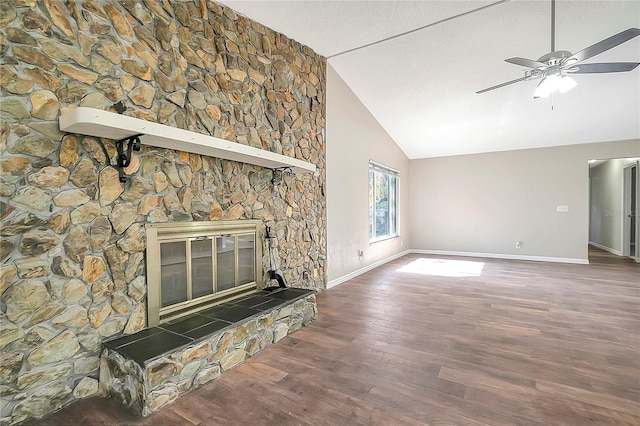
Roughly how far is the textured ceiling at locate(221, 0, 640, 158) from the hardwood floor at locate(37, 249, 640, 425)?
10.2 feet

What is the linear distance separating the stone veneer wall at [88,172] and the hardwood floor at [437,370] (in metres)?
0.43

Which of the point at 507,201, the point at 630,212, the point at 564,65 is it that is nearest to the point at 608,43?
the point at 564,65

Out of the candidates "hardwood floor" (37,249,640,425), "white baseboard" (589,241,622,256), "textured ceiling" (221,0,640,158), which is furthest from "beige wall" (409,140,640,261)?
A: "hardwood floor" (37,249,640,425)

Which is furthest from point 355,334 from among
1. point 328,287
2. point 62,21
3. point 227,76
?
point 62,21

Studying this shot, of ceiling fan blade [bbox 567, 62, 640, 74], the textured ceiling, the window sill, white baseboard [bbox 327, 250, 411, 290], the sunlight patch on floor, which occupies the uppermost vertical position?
the textured ceiling

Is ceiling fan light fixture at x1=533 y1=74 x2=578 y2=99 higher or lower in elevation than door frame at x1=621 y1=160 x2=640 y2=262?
higher

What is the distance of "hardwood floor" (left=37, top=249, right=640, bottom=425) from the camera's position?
171 centimetres

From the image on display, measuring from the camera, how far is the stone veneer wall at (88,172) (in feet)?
5.46

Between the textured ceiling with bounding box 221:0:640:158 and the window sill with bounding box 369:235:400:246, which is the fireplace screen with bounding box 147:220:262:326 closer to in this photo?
the textured ceiling with bounding box 221:0:640:158

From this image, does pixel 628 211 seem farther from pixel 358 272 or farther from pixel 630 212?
pixel 358 272

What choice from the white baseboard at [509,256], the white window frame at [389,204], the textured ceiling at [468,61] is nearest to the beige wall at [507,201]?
the white baseboard at [509,256]

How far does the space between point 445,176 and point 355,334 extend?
597 centimetres

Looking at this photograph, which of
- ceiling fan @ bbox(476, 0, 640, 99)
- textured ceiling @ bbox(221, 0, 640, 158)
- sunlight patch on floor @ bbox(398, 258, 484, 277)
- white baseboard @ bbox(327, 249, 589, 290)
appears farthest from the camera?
sunlight patch on floor @ bbox(398, 258, 484, 277)

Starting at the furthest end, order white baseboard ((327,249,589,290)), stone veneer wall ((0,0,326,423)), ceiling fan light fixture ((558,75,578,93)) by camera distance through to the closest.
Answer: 1. white baseboard ((327,249,589,290))
2. ceiling fan light fixture ((558,75,578,93))
3. stone veneer wall ((0,0,326,423))
